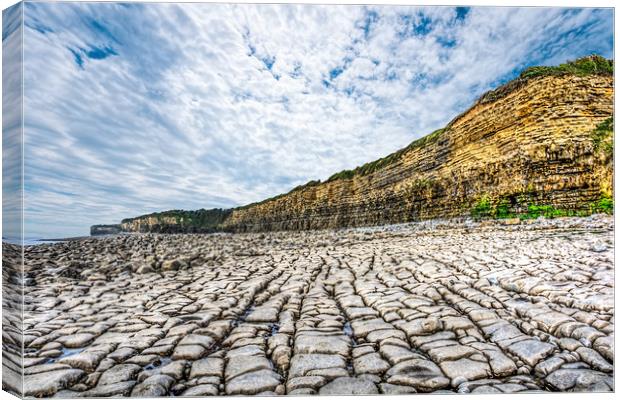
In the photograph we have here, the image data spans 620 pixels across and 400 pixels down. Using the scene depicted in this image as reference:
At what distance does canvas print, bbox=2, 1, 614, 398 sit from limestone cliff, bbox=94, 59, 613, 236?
237 millimetres

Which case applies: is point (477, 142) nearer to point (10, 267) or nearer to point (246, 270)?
point (246, 270)

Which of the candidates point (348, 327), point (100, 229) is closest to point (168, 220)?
point (100, 229)

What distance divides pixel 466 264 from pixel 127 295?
4622mm

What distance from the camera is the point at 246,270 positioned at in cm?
585

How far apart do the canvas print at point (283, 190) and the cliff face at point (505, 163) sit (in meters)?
0.25

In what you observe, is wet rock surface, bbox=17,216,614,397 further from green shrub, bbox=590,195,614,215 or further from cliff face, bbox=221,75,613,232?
cliff face, bbox=221,75,613,232

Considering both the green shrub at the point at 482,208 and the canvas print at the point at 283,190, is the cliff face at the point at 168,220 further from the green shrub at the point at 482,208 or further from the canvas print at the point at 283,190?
the green shrub at the point at 482,208

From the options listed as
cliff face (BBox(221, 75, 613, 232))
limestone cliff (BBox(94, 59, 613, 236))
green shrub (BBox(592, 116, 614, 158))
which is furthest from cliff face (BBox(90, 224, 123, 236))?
green shrub (BBox(592, 116, 614, 158))

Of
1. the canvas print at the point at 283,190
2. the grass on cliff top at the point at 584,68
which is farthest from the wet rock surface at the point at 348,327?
the grass on cliff top at the point at 584,68

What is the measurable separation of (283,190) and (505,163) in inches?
305

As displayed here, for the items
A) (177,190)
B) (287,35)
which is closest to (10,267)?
(177,190)

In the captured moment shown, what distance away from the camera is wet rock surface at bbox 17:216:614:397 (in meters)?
2.00

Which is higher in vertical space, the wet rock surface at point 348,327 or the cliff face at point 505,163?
the cliff face at point 505,163

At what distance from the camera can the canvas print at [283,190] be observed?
2139 mm
